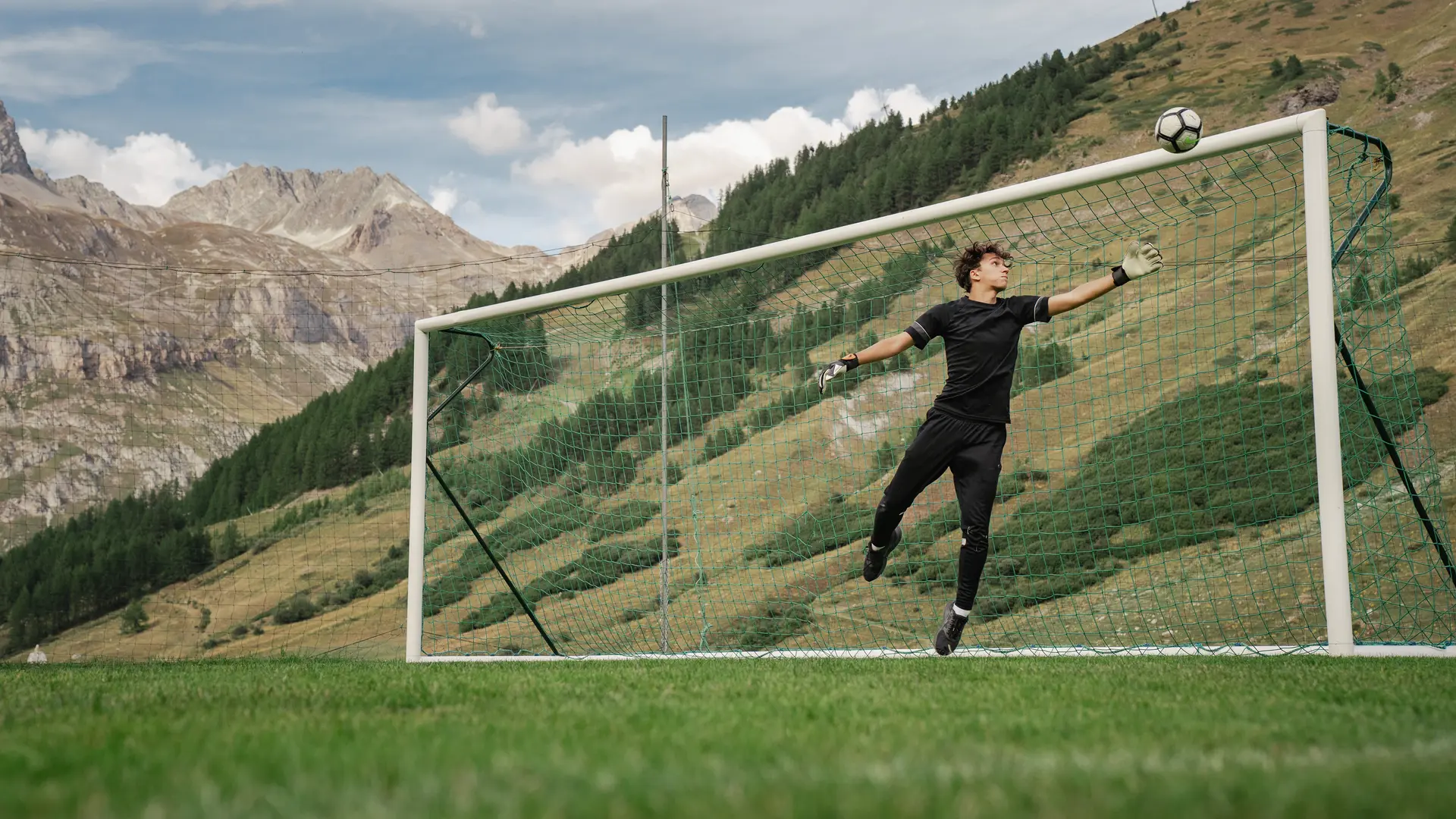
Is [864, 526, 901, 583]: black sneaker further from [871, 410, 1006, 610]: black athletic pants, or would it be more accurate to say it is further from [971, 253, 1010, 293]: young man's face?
[971, 253, 1010, 293]: young man's face

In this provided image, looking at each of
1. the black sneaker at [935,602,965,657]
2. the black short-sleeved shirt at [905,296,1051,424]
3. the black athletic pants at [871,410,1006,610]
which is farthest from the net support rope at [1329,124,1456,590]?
the black sneaker at [935,602,965,657]

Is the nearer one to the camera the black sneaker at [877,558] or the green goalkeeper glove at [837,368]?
the green goalkeeper glove at [837,368]

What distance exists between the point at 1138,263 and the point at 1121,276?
0.10 metres

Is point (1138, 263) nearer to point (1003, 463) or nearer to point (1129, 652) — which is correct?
point (1129, 652)

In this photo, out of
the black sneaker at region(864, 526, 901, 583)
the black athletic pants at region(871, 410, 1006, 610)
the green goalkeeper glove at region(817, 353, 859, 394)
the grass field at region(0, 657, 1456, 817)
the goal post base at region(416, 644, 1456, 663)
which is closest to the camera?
the grass field at region(0, 657, 1456, 817)

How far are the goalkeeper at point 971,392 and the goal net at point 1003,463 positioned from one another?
3.33 ft

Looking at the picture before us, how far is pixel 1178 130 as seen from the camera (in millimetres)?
6070

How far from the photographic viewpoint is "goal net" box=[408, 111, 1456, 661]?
22.7 ft

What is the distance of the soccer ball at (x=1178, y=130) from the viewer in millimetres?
6066

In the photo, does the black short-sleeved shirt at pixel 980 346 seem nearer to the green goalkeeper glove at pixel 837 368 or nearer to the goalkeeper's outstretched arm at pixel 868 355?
the goalkeeper's outstretched arm at pixel 868 355

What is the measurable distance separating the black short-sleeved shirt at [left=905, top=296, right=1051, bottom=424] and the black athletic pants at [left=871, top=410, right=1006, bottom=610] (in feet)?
0.26

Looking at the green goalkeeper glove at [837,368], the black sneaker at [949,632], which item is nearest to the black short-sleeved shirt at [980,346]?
the green goalkeeper glove at [837,368]

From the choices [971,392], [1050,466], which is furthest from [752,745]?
[1050,466]

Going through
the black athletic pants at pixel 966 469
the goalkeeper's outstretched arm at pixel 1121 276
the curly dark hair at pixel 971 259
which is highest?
the curly dark hair at pixel 971 259
